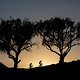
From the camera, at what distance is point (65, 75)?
2691 cm

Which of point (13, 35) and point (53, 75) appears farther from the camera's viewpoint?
point (13, 35)

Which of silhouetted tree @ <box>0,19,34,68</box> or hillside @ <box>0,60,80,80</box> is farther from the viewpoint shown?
silhouetted tree @ <box>0,19,34,68</box>

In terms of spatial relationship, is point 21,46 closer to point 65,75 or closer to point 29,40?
point 29,40

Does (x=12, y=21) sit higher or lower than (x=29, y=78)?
higher

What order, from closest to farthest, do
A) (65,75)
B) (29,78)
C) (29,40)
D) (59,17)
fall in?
(65,75), (29,78), (59,17), (29,40)

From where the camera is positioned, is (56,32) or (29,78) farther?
(56,32)

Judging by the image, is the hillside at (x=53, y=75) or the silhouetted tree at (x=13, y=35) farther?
the silhouetted tree at (x=13, y=35)

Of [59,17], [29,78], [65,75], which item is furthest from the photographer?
[59,17]

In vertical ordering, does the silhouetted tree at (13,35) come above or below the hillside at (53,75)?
above

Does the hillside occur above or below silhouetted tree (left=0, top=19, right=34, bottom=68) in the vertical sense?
below

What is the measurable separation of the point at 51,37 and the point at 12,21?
11.9m

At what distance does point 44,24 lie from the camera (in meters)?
72.3

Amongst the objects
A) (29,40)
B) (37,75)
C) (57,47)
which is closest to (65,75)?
(37,75)

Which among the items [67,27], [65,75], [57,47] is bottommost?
[65,75]
